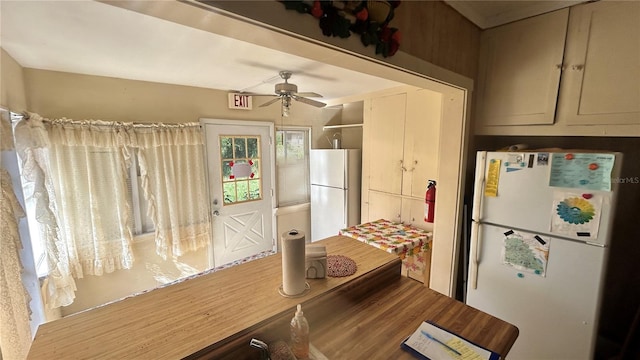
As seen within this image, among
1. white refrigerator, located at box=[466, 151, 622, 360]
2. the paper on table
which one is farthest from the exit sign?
the paper on table

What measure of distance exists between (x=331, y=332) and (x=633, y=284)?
2400 mm

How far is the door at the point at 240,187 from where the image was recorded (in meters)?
3.11

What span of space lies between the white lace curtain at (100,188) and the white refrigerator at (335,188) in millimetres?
1439

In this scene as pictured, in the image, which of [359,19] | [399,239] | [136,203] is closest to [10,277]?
[136,203]

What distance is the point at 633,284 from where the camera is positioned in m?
1.89

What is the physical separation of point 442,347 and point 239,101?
306 cm

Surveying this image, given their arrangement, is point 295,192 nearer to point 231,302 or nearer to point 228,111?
point 228,111

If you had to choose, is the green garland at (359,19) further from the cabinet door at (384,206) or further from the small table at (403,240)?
the cabinet door at (384,206)

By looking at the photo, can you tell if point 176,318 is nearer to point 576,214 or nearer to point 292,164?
point 576,214

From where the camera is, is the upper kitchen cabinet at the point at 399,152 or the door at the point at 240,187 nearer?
the upper kitchen cabinet at the point at 399,152

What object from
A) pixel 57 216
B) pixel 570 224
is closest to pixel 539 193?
pixel 570 224

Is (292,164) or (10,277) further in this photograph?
(292,164)

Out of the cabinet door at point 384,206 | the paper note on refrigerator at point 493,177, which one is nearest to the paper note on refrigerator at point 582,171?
the paper note on refrigerator at point 493,177

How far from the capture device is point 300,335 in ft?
2.92
